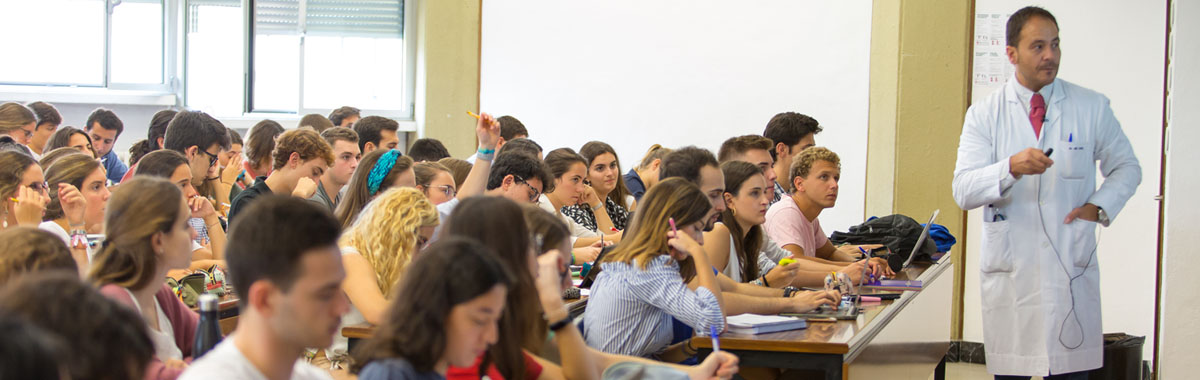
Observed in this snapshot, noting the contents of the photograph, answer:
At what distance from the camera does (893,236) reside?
5.00 metres

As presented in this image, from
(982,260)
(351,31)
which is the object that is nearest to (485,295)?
(982,260)

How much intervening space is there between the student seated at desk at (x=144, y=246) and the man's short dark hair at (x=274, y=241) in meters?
0.67

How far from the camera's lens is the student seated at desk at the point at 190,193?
386 cm

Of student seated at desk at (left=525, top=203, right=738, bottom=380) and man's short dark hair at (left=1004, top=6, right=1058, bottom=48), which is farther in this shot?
man's short dark hair at (left=1004, top=6, right=1058, bottom=48)

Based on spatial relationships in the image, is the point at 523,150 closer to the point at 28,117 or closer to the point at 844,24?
the point at 28,117

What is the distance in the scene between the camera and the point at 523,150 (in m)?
4.44

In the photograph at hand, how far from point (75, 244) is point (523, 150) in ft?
5.87

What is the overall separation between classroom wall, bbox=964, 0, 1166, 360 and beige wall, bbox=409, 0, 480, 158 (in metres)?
3.47

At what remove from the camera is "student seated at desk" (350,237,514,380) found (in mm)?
1632

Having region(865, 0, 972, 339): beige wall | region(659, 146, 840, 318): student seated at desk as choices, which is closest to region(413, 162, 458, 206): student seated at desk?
region(659, 146, 840, 318): student seated at desk

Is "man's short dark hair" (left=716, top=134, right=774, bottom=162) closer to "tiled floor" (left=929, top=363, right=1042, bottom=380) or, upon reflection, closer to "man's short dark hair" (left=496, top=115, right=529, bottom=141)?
"man's short dark hair" (left=496, top=115, right=529, bottom=141)

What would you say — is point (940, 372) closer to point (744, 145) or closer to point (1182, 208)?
point (1182, 208)

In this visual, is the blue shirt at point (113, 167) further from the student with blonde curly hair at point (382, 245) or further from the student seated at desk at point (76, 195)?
the student with blonde curly hair at point (382, 245)

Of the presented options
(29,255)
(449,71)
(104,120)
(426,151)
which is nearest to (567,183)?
(426,151)
